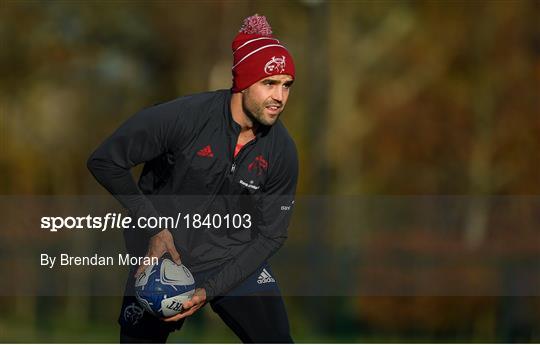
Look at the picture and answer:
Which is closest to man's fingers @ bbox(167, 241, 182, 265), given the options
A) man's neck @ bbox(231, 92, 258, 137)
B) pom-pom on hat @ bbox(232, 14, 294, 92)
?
man's neck @ bbox(231, 92, 258, 137)

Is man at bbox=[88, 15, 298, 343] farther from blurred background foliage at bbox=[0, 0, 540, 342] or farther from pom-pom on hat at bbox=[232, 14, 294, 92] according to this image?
blurred background foliage at bbox=[0, 0, 540, 342]

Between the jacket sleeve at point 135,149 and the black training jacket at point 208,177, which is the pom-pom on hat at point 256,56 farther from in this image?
the jacket sleeve at point 135,149

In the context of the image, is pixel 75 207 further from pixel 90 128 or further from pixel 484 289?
pixel 90 128

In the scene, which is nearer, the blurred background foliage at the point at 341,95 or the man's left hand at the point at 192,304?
the man's left hand at the point at 192,304

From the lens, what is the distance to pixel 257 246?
757 cm

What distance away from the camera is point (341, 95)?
34.2 m

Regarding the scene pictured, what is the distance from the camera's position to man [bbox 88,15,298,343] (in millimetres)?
7359

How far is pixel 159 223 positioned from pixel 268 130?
960mm

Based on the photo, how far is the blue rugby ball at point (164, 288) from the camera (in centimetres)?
730

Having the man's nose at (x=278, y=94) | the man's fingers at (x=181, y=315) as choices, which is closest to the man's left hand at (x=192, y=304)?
the man's fingers at (x=181, y=315)

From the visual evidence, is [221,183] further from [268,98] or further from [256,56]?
[256,56]

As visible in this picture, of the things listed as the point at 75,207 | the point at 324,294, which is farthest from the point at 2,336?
the point at 324,294

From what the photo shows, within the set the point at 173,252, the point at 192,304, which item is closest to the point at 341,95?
the point at 173,252

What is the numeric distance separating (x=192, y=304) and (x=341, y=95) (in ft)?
88.9
